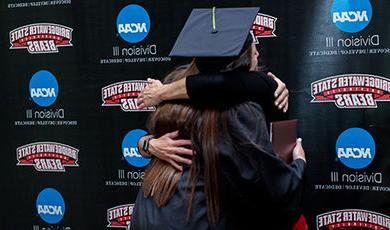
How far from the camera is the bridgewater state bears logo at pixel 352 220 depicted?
8.20 ft

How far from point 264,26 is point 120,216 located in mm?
1262

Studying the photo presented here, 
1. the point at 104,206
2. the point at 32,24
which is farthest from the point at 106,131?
the point at 32,24

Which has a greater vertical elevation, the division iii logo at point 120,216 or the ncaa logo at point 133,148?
the ncaa logo at point 133,148

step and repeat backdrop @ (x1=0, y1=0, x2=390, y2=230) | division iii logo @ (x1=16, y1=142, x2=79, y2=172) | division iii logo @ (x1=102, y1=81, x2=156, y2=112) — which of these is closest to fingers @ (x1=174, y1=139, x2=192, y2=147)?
step and repeat backdrop @ (x1=0, y1=0, x2=390, y2=230)

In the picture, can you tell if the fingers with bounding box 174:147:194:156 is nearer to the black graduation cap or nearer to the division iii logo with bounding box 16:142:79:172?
the black graduation cap

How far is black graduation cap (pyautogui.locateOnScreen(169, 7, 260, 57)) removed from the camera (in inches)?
66.7

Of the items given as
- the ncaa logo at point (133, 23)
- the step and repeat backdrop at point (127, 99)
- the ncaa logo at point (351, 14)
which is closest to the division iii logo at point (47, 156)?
the step and repeat backdrop at point (127, 99)

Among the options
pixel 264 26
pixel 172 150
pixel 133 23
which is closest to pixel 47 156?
pixel 133 23

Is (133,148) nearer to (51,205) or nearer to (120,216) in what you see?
(120,216)

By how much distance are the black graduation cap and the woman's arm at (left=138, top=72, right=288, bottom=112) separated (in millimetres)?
83

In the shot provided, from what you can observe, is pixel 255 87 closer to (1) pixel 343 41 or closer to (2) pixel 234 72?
(2) pixel 234 72

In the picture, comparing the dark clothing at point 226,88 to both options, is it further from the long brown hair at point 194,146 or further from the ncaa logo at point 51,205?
the ncaa logo at point 51,205

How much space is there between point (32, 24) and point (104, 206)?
1078 millimetres

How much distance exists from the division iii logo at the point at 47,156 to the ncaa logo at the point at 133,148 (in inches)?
12.0
